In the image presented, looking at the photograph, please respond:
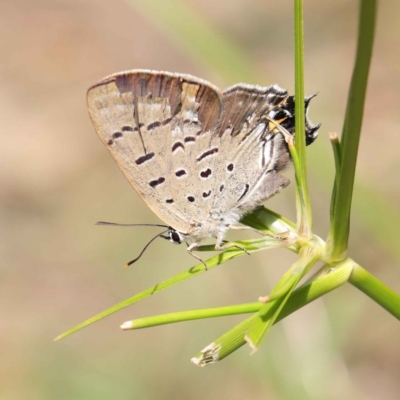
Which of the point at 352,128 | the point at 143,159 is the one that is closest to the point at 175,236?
the point at 143,159

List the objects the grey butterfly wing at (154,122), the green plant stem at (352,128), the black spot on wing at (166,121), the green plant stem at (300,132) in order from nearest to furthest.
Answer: the green plant stem at (352,128) < the green plant stem at (300,132) < the grey butterfly wing at (154,122) < the black spot on wing at (166,121)

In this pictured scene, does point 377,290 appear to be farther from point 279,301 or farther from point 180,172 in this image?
point 180,172

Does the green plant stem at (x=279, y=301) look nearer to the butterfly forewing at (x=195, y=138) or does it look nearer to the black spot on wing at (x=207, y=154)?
the butterfly forewing at (x=195, y=138)

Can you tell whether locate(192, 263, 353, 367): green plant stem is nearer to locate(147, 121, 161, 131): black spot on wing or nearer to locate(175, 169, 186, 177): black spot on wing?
locate(175, 169, 186, 177): black spot on wing

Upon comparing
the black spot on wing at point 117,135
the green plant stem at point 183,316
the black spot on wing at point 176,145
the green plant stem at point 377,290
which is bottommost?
the green plant stem at point 377,290

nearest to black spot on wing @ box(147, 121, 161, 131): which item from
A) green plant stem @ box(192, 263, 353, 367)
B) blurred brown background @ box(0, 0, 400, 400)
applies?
blurred brown background @ box(0, 0, 400, 400)

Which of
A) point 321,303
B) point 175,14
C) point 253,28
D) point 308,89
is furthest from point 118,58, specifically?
point 321,303

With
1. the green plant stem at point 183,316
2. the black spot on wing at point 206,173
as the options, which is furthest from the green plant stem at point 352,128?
the black spot on wing at point 206,173
